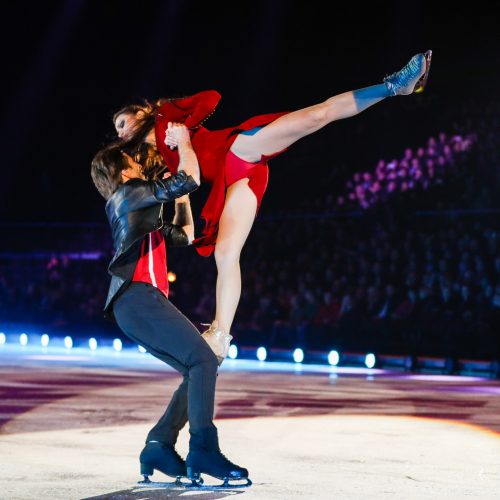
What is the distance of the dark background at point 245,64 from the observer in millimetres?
18016

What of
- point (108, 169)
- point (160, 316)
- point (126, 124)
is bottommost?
point (160, 316)

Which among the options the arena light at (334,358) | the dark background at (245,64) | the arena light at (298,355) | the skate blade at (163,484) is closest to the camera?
the skate blade at (163,484)

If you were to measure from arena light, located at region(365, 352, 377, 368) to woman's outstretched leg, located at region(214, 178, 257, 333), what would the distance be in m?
9.04

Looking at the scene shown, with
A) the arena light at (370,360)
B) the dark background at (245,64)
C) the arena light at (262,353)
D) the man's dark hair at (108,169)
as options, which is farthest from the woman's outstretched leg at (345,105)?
the dark background at (245,64)

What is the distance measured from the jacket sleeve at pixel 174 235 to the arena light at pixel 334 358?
9475 mm

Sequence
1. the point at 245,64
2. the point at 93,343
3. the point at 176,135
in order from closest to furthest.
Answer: the point at 176,135 < the point at 93,343 < the point at 245,64

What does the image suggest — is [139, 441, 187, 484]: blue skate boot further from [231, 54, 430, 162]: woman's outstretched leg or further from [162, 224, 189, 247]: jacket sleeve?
[231, 54, 430, 162]: woman's outstretched leg

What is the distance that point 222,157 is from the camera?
14.6 feet

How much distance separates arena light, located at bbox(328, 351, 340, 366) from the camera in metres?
13.7

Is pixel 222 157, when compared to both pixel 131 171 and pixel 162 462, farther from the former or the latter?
pixel 162 462

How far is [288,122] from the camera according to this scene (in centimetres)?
423

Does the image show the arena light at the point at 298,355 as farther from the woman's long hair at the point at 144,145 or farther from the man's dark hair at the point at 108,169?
the man's dark hair at the point at 108,169

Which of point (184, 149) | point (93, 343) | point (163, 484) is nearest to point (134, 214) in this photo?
point (184, 149)

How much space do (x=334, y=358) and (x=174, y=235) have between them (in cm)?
961
